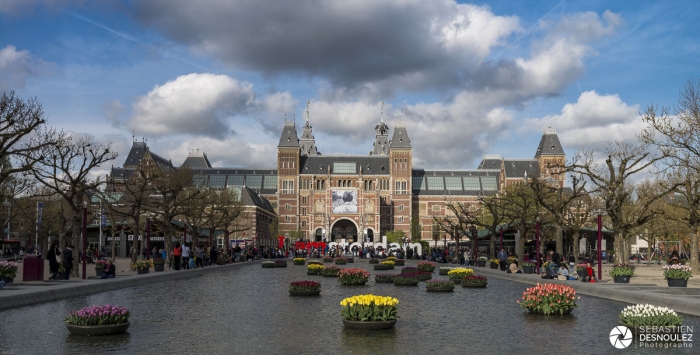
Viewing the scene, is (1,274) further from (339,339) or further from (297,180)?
(297,180)

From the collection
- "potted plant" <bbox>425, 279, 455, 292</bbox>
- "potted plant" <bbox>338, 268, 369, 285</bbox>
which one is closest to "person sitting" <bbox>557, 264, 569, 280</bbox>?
"potted plant" <bbox>425, 279, 455, 292</bbox>

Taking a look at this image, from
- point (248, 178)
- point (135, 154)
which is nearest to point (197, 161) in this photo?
point (248, 178)

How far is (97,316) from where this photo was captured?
13.9m

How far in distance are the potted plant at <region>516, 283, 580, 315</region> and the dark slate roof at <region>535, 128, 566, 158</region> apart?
127076mm

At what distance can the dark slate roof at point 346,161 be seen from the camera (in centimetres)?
14475

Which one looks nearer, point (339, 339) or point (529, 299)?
point (339, 339)

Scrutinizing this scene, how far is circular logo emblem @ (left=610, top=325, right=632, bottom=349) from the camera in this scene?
41.4ft

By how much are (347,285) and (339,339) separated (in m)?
16.0

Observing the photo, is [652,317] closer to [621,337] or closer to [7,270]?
[621,337]

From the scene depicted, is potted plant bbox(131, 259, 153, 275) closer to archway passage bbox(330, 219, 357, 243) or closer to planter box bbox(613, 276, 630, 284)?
planter box bbox(613, 276, 630, 284)

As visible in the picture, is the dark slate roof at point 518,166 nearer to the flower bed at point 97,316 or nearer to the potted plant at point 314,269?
the potted plant at point 314,269

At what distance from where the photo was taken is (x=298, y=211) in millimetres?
140625

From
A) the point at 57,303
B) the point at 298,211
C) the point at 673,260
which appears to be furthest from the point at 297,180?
the point at 57,303

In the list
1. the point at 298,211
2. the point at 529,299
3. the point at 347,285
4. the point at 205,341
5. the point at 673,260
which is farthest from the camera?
the point at 298,211
